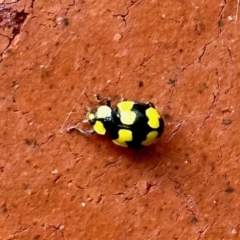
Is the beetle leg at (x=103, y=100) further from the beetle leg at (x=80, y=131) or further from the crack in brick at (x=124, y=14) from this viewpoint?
the crack in brick at (x=124, y=14)

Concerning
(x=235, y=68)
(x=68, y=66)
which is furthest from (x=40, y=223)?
(x=235, y=68)

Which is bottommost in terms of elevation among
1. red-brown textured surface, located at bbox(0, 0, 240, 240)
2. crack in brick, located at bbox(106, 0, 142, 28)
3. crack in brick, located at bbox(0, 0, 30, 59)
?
red-brown textured surface, located at bbox(0, 0, 240, 240)

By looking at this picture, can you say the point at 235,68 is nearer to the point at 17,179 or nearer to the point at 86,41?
the point at 86,41

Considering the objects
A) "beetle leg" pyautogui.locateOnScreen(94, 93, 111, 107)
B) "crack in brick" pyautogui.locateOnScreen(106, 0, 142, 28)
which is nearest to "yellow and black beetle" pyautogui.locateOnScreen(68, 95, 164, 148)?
"beetle leg" pyautogui.locateOnScreen(94, 93, 111, 107)

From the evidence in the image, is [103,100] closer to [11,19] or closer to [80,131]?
[80,131]

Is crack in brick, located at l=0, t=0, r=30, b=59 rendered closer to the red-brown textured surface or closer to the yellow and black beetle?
the red-brown textured surface

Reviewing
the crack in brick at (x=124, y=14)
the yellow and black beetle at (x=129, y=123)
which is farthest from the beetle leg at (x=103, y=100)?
the crack in brick at (x=124, y=14)
